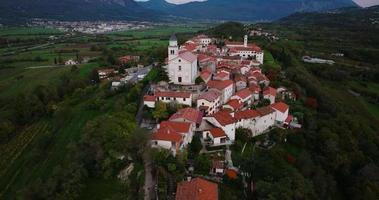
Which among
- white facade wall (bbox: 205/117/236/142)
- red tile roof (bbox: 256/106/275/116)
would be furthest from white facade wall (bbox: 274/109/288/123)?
white facade wall (bbox: 205/117/236/142)

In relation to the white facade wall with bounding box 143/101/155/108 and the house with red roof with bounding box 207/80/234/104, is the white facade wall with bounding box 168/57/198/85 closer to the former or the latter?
the house with red roof with bounding box 207/80/234/104

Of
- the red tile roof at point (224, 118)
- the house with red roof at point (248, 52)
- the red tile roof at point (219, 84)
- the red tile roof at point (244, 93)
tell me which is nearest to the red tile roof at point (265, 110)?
the red tile roof at point (244, 93)

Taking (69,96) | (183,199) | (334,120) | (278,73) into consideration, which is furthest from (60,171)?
(278,73)

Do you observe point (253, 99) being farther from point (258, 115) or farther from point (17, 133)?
point (17, 133)

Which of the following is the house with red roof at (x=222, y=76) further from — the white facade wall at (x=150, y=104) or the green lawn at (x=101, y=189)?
the green lawn at (x=101, y=189)

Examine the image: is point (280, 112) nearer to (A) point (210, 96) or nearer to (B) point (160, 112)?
(A) point (210, 96)

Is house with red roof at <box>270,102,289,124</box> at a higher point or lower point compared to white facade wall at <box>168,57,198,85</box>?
lower

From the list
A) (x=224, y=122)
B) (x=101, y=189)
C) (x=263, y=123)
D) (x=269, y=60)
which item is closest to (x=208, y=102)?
(x=224, y=122)
